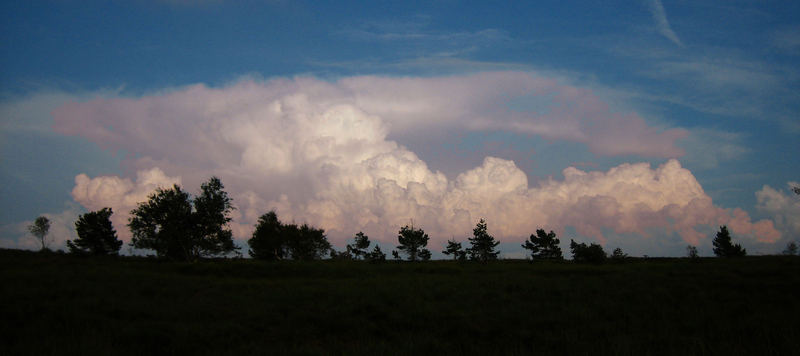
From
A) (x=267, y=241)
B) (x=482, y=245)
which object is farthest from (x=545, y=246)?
(x=267, y=241)

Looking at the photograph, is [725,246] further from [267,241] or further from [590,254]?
[267,241]

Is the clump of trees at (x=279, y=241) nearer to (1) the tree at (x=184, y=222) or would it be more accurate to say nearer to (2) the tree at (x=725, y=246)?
(1) the tree at (x=184, y=222)

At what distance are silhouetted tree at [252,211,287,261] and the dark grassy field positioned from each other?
55233mm

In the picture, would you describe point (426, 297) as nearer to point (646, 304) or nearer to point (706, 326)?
point (646, 304)

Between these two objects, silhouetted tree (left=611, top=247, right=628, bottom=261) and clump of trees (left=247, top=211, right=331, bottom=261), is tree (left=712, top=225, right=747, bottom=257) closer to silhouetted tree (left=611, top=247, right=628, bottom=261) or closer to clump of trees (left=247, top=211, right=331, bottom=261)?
silhouetted tree (left=611, top=247, right=628, bottom=261)

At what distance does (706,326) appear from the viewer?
55.4 ft

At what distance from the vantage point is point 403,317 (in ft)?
65.3

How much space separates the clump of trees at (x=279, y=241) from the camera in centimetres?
8781

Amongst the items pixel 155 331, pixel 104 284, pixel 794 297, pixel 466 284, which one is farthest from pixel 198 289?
pixel 794 297

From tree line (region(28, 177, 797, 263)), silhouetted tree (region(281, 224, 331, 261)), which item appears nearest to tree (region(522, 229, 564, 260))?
tree line (region(28, 177, 797, 263))

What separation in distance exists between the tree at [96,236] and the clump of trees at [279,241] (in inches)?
956

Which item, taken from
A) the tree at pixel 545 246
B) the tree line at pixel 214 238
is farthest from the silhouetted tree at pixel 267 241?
the tree at pixel 545 246

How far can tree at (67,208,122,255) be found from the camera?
251 ft

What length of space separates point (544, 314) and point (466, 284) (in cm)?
1308
